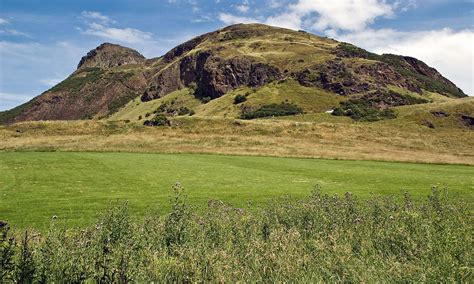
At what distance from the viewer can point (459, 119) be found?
122 meters

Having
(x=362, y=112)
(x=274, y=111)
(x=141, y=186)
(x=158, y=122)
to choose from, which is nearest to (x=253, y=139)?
(x=158, y=122)

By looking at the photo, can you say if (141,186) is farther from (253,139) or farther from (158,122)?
(158,122)

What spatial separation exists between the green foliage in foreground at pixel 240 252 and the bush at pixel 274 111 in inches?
6270

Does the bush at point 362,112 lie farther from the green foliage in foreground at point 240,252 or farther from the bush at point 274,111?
the green foliage in foreground at point 240,252

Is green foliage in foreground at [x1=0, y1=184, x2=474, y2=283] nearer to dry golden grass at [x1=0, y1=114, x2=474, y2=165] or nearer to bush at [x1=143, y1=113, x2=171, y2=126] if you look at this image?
dry golden grass at [x1=0, y1=114, x2=474, y2=165]

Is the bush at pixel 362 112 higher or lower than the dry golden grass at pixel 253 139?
higher

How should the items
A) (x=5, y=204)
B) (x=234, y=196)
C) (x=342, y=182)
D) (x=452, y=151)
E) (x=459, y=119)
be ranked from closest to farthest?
(x=5, y=204)
(x=234, y=196)
(x=342, y=182)
(x=452, y=151)
(x=459, y=119)

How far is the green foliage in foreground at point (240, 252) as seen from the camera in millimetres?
8555

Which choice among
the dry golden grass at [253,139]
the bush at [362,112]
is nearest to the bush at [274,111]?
the bush at [362,112]

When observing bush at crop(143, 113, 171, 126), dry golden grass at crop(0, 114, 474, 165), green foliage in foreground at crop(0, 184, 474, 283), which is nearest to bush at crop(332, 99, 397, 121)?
dry golden grass at crop(0, 114, 474, 165)

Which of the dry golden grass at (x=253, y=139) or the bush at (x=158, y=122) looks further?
→ the bush at (x=158, y=122)

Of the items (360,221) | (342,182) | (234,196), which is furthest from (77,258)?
(342,182)

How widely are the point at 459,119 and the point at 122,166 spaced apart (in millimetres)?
113275

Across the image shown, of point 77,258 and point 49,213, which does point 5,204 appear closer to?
point 49,213
